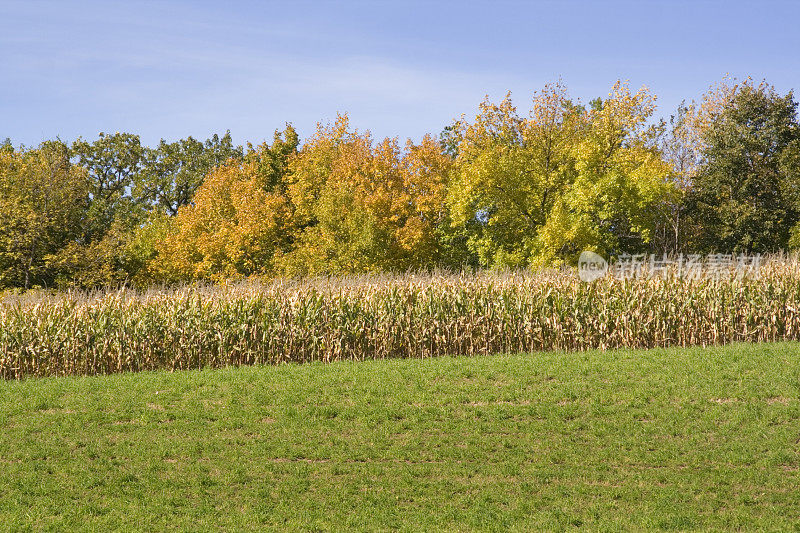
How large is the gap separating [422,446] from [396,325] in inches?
275

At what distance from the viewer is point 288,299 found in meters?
18.2

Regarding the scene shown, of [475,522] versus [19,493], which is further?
[19,493]

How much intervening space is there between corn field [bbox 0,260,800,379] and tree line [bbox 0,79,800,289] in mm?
11284

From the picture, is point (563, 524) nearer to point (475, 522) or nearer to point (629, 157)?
point (475, 522)

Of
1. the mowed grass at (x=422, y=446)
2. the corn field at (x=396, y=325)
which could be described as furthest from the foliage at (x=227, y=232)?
the mowed grass at (x=422, y=446)

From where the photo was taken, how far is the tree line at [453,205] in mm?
31359

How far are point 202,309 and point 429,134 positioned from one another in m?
22.4

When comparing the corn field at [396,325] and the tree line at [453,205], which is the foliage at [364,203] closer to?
the tree line at [453,205]

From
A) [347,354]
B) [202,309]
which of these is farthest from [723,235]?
[202,309]

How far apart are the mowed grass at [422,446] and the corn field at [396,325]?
5.03 feet

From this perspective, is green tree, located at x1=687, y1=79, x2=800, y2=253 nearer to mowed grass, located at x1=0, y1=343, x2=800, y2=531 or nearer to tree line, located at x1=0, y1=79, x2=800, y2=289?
tree line, located at x1=0, y1=79, x2=800, y2=289

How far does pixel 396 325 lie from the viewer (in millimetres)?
18141

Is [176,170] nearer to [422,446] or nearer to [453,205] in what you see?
[453,205]

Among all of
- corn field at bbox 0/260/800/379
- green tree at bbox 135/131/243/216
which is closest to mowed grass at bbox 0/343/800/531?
corn field at bbox 0/260/800/379
